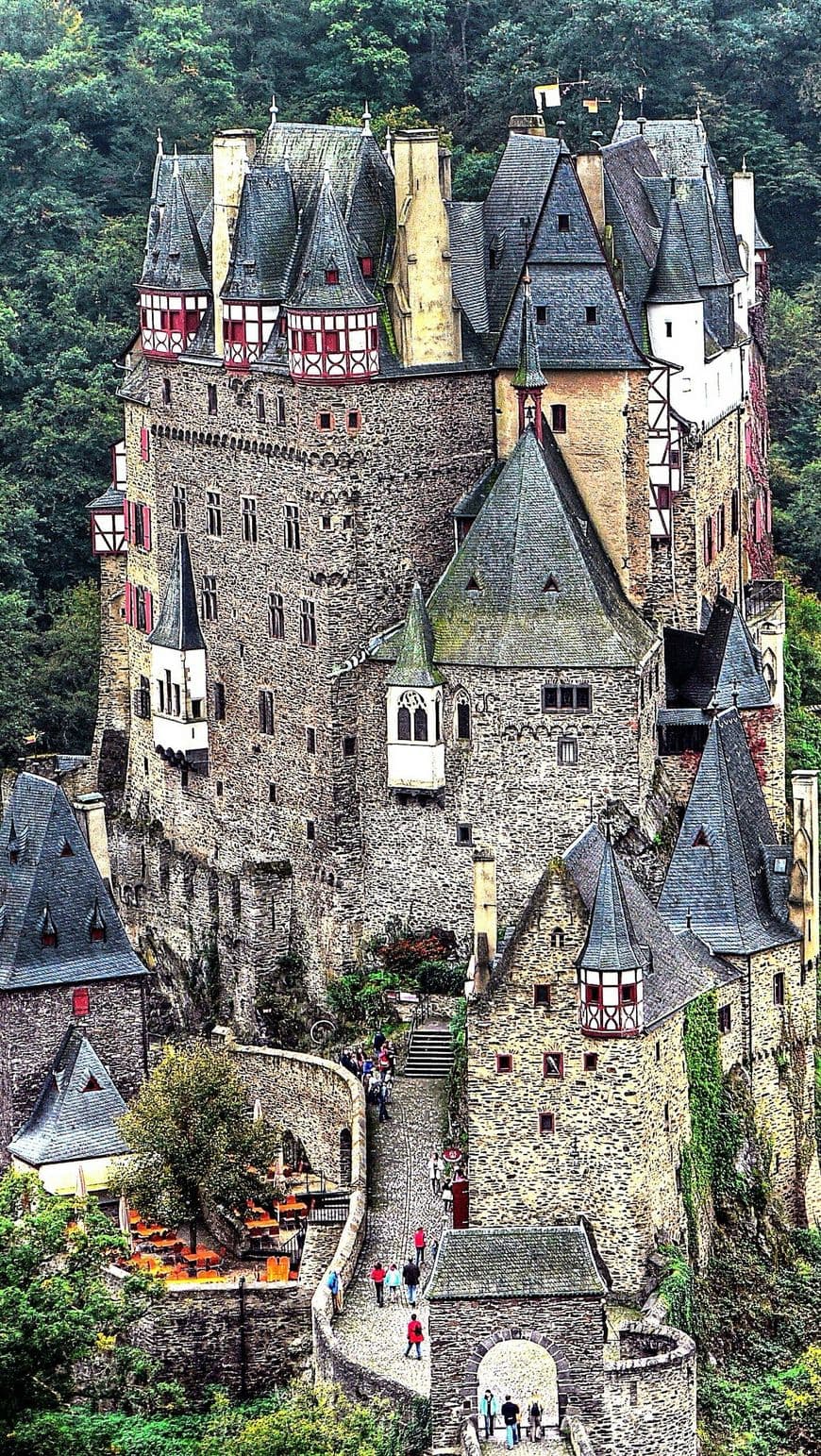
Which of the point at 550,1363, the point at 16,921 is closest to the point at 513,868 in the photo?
the point at 16,921

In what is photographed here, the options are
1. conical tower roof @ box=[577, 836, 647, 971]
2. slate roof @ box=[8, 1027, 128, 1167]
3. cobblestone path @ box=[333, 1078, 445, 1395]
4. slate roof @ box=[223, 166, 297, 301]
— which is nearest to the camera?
conical tower roof @ box=[577, 836, 647, 971]

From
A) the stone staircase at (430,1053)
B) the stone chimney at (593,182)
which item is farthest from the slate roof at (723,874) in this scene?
the stone chimney at (593,182)

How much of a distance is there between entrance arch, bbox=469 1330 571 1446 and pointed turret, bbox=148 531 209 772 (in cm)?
2138

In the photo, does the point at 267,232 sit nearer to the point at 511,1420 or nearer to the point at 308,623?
the point at 308,623

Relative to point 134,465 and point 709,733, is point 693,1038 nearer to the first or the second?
point 709,733

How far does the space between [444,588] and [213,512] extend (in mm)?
6824

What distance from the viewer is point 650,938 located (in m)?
71.8

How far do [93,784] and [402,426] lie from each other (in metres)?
14.4

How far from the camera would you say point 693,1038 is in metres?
74.1

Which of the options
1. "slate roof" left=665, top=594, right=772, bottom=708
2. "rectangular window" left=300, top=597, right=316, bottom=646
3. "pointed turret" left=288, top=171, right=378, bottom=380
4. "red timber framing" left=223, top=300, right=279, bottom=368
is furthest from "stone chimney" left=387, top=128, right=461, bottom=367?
"slate roof" left=665, top=594, right=772, bottom=708

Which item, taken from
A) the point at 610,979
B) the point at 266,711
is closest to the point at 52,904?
the point at 266,711

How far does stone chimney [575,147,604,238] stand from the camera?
8306cm

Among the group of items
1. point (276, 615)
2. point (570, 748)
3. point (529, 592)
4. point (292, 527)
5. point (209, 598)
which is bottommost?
point (570, 748)

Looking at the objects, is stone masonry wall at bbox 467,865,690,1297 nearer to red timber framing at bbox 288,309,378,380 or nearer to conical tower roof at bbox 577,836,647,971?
conical tower roof at bbox 577,836,647,971
